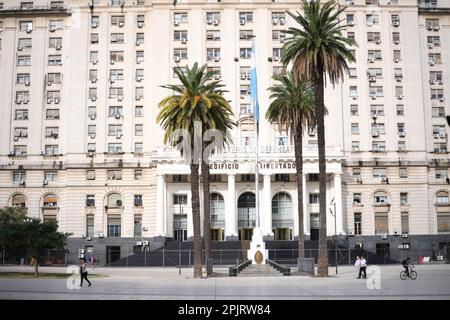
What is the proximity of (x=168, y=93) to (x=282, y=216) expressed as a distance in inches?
896

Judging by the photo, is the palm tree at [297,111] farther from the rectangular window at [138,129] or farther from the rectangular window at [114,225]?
the rectangular window at [114,225]

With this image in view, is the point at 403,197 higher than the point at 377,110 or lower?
lower

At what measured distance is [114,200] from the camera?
79625 mm

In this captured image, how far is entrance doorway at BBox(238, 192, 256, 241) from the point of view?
76750mm

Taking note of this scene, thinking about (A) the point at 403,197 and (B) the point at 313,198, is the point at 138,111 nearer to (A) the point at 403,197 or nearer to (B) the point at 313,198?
(B) the point at 313,198

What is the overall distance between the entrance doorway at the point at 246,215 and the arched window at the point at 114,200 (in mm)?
16358

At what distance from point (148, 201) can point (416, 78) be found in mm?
40884

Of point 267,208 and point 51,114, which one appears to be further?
point 51,114

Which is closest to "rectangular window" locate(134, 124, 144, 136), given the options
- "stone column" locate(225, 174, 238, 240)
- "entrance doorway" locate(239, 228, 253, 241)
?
"stone column" locate(225, 174, 238, 240)

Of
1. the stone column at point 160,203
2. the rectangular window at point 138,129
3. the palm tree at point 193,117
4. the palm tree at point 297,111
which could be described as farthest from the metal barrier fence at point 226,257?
the palm tree at point 193,117

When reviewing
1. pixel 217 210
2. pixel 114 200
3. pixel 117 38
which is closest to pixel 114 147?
pixel 114 200

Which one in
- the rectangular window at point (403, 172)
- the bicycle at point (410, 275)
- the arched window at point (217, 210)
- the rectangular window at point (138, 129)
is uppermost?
the rectangular window at point (138, 129)

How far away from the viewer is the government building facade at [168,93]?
78.4 metres
